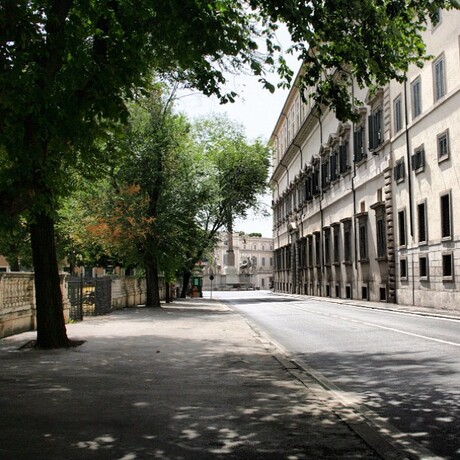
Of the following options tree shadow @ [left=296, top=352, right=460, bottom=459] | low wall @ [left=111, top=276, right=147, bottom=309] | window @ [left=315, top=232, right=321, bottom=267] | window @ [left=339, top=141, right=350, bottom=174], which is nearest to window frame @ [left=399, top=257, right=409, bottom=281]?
window @ [left=339, top=141, right=350, bottom=174]

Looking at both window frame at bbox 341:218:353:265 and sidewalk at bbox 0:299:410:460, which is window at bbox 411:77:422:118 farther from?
sidewalk at bbox 0:299:410:460

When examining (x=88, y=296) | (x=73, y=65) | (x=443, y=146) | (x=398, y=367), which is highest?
(x=443, y=146)

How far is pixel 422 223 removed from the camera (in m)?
29.4

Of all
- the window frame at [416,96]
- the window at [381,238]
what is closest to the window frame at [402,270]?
the window at [381,238]

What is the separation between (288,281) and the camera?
2869 inches

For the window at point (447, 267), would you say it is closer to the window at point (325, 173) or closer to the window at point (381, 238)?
the window at point (381, 238)

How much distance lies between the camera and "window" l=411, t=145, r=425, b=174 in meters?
29.0

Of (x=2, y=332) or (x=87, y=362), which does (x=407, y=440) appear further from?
(x=2, y=332)

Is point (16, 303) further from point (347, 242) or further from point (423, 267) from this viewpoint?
point (347, 242)

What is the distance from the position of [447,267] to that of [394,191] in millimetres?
7852

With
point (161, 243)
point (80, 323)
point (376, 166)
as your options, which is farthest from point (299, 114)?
point (80, 323)

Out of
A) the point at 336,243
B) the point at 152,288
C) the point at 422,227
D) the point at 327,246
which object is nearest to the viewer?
the point at 422,227

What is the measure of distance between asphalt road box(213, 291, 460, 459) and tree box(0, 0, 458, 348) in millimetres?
4150

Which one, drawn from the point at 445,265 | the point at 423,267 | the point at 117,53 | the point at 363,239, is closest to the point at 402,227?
the point at 423,267
